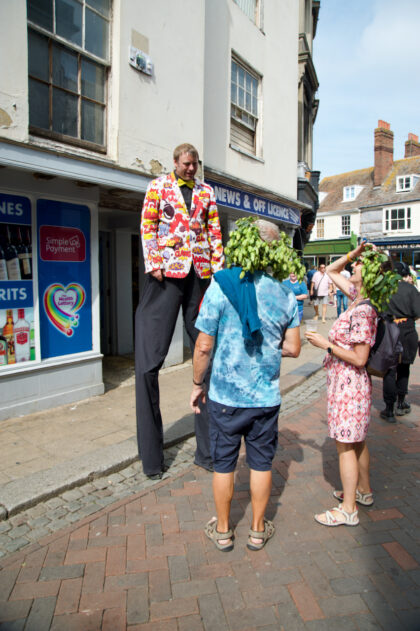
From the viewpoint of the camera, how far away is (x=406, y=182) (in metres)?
32.7

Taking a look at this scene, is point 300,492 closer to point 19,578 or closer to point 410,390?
point 19,578

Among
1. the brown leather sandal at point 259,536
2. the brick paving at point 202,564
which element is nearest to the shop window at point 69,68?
the brick paving at point 202,564

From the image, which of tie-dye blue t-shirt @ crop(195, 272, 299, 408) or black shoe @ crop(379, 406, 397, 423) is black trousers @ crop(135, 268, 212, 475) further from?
black shoe @ crop(379, 406, 397, 423)

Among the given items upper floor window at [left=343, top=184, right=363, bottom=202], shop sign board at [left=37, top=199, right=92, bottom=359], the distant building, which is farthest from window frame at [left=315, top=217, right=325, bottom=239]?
shop sign board at [left=37, top=199, right=92, bottom=359]

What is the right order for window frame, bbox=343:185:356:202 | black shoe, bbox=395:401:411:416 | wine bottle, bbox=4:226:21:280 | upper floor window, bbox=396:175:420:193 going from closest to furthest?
wine bottle, bbox=4:226:21:280 < black shoe, bbox=395:401:411:416 < upper floor window, bbox=396:175:420:193 < window frame, bbox=343:185:356:202

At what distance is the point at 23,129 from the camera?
13.9 ft

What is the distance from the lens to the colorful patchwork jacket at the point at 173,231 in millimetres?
→ 3348

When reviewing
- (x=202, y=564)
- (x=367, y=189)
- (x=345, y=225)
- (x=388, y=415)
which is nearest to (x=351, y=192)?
(x=367, y=189)

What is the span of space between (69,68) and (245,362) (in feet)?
14.2

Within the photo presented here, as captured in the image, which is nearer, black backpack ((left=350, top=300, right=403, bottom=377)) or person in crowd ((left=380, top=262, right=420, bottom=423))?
black backpack ((left=350, top=300, right=403, bottom=377))

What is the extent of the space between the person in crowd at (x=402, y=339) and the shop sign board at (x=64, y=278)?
3.64 m

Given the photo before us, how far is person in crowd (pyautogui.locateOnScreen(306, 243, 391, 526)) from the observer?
281cm

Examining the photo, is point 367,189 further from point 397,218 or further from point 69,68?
point 69,68

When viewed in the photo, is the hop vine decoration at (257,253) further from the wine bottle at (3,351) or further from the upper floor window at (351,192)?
the upper floor window at (351,192)
